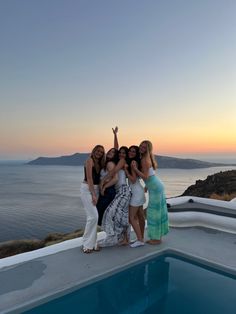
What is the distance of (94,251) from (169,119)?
51.4 ft

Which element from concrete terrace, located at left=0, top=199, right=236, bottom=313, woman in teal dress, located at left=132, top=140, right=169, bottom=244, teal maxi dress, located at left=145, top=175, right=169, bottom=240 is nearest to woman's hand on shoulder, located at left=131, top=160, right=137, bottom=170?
woman in teal dress, located at left=132, top=140, right=169, bottom=244

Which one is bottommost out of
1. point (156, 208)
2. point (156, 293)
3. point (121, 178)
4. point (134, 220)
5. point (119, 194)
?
point (156, 293)

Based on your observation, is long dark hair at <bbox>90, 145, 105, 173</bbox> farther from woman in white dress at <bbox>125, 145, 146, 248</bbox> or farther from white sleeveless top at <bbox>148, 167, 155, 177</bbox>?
white sleeveless top at <bbox>148, 167, 155, 177</bbox>

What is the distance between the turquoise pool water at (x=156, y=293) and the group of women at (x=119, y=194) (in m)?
0.63

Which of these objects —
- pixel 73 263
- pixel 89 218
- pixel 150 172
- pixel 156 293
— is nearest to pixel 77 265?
pixel 73 263

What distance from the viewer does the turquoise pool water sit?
2.56 meters

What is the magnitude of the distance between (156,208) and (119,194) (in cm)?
61

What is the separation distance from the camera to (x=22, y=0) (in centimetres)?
1134

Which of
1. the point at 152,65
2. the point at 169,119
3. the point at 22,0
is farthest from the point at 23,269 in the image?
the point at 169,119

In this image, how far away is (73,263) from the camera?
3.37 m

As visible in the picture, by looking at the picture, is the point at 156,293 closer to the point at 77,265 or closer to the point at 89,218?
the point at 77,265

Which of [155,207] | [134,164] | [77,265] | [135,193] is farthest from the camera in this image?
[155,207]

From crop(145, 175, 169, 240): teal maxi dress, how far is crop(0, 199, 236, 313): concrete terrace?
21 cm

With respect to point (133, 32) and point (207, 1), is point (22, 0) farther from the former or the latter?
point (207, 1)
